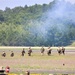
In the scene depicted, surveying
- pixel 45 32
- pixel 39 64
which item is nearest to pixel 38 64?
pixel 39 64

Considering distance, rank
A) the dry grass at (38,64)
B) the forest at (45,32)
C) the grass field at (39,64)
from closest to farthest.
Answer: the grass field at (39,64), the dry grass at (38,64), the forest at (45,32)

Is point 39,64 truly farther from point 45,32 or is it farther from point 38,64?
point 45,32

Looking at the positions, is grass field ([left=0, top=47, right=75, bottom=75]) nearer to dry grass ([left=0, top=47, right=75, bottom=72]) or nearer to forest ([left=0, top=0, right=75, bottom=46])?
dry grass ([left=0, top=47, right=75, bottom=72])

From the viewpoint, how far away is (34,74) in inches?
984

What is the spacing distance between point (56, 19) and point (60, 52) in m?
103

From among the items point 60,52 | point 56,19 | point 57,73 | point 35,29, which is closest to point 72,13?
point 56,19

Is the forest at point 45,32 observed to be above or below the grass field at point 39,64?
above

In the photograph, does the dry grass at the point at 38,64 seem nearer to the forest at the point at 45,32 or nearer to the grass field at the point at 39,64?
the grass field at the point at 39,64

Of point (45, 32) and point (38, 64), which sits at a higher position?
point (45, 32)

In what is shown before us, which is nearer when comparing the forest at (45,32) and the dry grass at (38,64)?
the dry grass at (38,64)

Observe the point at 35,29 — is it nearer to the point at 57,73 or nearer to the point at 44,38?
the point at 44,38

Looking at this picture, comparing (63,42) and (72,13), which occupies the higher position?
(72,13)

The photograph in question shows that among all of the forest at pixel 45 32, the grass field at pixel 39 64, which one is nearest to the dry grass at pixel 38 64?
the grass field at pixel 39 64

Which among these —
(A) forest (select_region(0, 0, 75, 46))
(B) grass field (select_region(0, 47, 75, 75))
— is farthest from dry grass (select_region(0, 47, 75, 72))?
(A) forest (select_region(0, 0, 75, 46))
